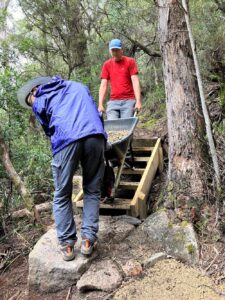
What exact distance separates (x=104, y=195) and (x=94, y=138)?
3.78 feet

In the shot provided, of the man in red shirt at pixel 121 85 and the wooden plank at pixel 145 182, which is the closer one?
the wooden plank at pixel 145 182

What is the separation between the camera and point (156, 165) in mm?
5262

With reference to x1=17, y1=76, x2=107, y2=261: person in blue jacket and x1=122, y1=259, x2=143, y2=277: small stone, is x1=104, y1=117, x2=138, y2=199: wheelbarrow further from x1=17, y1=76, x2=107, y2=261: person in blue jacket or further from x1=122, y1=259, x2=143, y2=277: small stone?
x1=122, y1=259, x2=143, y2=277: small stone

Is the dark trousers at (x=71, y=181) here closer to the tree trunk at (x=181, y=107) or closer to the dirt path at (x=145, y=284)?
the dirt path at (x=145, y=284)

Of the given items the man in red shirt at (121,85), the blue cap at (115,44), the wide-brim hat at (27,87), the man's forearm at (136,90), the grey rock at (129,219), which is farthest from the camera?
the man in red shirt at (121,85)

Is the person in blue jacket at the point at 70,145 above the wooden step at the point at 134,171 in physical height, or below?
above

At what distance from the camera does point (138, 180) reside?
17.2ft

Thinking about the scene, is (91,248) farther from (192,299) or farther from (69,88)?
(69,88)

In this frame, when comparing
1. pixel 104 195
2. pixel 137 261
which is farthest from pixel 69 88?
pixel 137 261

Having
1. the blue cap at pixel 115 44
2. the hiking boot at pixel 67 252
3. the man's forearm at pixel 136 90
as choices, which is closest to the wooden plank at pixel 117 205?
the hiking boot at pixel 67 252

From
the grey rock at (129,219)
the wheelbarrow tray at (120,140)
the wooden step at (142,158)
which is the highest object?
the wheelbarrow tray at (120,140)

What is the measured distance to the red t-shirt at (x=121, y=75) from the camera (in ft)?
17.1

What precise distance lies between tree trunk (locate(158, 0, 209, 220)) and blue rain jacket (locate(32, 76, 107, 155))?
1090 mm

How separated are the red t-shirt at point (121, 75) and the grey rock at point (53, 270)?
2.74m
